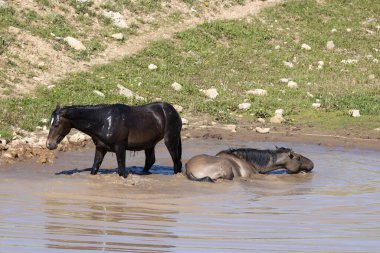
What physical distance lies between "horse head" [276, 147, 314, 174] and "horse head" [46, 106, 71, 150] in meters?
4.49

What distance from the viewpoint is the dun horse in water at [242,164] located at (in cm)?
1582

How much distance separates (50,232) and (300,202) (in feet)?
15.2

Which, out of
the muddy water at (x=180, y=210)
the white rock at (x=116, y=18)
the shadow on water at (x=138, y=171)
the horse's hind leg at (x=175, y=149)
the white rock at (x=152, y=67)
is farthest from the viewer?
the white rock at (x=116, y=18)

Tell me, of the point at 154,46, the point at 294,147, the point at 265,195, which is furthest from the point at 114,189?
the point at 154,46

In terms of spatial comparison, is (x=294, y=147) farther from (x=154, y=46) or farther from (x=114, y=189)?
(x=154, y=46)

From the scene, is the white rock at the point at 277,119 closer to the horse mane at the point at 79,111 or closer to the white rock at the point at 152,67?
the white rock at the point at 152,67

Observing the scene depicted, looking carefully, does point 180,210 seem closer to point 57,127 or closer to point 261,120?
point 57,127

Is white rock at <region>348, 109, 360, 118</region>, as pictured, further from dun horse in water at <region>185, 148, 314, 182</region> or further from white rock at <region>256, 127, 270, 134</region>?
dun horse in water at <region>185, 148, 314, 182</region>

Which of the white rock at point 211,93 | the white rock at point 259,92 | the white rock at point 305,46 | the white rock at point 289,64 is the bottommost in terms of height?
the white rock at point 211,93

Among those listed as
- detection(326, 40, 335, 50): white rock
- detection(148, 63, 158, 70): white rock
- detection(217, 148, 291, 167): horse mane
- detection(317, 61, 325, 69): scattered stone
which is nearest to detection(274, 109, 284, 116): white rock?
detection(148, 63, 158, 70): white rock

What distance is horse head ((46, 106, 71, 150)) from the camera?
15.1 metres

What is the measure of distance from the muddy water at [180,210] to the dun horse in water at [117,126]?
1.77 feet

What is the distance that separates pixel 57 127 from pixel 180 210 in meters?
3.61

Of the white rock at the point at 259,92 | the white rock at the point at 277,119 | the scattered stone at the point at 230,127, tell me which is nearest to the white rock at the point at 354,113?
the white rock at the point at 277,119
